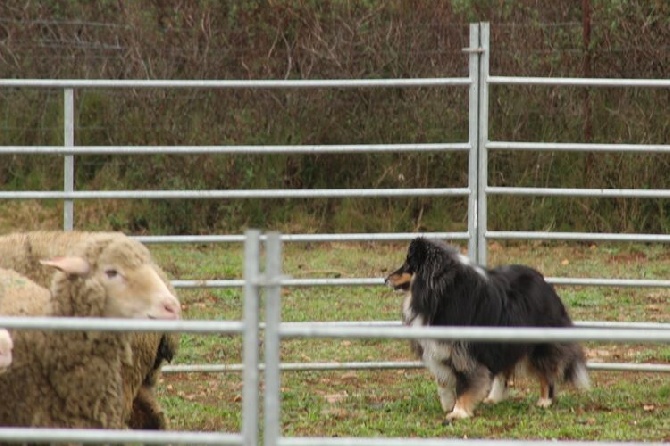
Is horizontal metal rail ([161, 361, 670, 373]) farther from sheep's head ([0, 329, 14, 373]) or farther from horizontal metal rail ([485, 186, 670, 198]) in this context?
sheep's head ([0, 329, 14, 373])

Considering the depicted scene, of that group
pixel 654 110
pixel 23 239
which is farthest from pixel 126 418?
pixel 654 110

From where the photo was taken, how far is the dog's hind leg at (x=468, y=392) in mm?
7844

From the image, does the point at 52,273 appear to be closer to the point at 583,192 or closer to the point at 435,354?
the point at 435,354

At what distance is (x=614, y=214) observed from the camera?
12.9 m

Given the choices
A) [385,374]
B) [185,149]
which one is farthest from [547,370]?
[185,149]

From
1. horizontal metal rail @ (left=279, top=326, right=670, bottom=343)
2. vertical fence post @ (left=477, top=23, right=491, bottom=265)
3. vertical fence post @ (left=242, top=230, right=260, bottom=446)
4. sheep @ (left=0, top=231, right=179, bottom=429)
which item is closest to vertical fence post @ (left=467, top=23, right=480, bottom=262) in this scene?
vertical fence post @ (left=477, top=23, right=491, bottom=265)

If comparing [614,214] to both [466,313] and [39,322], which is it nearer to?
[466,313]

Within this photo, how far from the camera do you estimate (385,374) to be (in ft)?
29.6

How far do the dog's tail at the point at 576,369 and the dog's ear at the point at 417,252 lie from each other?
38.3 inches

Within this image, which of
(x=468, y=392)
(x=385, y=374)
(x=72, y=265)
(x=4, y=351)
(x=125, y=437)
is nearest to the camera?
(x=125, y=437)

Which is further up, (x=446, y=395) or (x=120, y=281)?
(x=120, y=281)

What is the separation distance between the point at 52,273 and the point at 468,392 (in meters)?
2.43

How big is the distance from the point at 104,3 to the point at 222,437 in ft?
40.3

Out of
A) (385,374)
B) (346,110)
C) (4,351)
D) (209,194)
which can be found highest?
(346,110)
